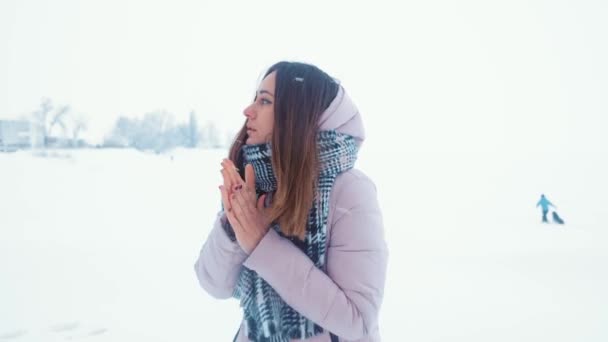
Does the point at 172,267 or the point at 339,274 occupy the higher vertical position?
the point at 339,274

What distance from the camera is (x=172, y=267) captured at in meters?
2.11

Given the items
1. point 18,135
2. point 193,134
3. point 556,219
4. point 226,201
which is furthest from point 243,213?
point 556,219

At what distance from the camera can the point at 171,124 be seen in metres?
2.28

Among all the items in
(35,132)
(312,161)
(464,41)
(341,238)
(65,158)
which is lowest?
(65,158)

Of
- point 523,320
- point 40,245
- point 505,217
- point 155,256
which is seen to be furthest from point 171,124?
point 505,217

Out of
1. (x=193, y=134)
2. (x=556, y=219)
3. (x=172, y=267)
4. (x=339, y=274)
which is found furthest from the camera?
(x=556, y=219)

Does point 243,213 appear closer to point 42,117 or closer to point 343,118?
point 343,118

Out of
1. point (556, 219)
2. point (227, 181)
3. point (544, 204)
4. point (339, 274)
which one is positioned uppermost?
point (227, 181)

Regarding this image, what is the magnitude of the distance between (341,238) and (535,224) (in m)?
3.65

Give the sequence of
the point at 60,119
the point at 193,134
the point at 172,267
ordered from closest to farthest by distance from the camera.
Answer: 1. the point at 60,119
2. the point at 172,267
3. the point at 193,134

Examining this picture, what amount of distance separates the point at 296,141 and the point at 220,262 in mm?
217

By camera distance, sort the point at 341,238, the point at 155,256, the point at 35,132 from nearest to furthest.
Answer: the point at 341,238 → the point at 35,132 → the point at 155,256

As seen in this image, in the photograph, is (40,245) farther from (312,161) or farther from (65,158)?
(312,161)

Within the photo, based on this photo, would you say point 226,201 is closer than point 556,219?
Yes
